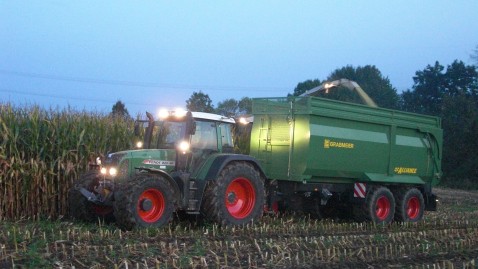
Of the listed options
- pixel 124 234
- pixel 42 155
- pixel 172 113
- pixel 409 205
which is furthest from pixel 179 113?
pixel 409 205

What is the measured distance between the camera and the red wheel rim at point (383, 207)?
45.4ft

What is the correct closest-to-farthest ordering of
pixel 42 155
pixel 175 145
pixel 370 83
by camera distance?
pixel 175 145
pixel 42 155
pixel 370 83

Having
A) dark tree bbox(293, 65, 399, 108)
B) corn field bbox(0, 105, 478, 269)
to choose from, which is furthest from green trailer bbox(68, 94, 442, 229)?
dark tree bbox(293, 65, 399, 108)

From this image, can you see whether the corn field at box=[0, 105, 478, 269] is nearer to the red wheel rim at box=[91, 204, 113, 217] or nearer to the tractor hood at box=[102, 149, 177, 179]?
the red wheel rim at box=[91, 204, 113, 217]

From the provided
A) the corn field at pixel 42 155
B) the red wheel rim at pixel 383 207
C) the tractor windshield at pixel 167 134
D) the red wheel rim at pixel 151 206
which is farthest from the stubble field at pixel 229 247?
the red wheel rim at pixel 383 207

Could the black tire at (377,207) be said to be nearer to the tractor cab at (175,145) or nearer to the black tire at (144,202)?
the tractor cab at (175,145)

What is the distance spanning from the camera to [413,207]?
14750mm

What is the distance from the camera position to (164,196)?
10109 millimetres

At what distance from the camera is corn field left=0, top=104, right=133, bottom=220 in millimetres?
11883

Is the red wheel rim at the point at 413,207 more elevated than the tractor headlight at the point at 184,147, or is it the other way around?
the tractor headlight at the point at 184,147

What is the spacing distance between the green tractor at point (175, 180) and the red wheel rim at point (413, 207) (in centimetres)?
463

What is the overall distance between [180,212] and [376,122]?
4.83m

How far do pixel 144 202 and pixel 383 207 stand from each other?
6287mm

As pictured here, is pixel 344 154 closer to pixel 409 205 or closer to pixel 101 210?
pixel 409 205
